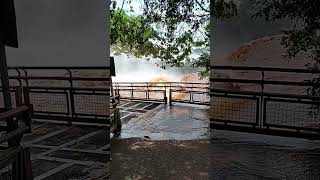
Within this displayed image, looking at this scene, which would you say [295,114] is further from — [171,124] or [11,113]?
[11,113]

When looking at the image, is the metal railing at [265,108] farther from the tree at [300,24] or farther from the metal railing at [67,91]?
the metal railing at [67,91]

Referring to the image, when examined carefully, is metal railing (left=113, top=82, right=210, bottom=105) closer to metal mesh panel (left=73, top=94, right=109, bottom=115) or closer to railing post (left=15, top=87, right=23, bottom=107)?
metal mesh panel (left=73, top=94, right=109, bottom=115)

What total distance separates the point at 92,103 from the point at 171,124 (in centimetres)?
57

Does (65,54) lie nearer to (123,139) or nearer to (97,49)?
(97,49)

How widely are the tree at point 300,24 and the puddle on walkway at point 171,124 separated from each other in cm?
67

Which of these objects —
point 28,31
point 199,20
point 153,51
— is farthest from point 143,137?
point 28,31

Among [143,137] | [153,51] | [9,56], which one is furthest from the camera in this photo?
[143,137]

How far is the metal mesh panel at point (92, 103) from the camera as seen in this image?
2.20 m

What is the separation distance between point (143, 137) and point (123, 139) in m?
0.14

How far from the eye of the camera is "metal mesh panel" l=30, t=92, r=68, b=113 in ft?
7.25

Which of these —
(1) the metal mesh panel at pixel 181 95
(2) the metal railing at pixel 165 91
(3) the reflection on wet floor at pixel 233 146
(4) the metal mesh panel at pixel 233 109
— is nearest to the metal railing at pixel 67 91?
(2) the metal railing at pixel 165 91

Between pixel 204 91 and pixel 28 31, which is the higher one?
pixel 28 31

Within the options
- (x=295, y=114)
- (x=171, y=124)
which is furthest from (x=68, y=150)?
(x=295, y=114)

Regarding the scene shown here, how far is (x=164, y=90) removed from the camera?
2.07m
